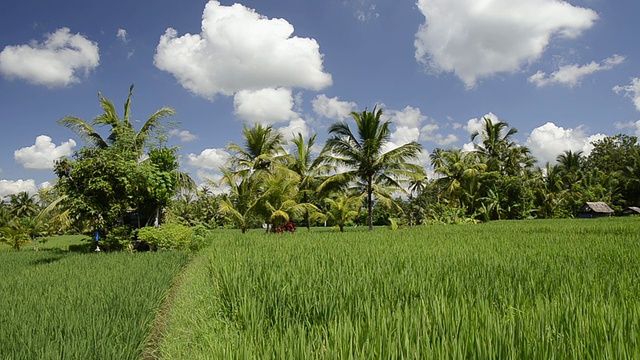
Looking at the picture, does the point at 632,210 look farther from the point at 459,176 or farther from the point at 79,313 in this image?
the point at 79,313

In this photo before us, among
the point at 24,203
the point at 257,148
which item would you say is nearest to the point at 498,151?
the point at 257,148

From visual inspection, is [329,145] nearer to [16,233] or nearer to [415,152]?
[415,152]

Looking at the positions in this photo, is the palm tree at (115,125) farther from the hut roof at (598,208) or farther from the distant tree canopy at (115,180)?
the hut roof at (598,208)

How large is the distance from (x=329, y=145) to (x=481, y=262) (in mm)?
12222

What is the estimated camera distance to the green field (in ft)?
4.79

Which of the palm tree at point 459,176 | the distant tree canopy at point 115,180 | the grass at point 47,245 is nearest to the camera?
the distant tree canopy at point 115,180

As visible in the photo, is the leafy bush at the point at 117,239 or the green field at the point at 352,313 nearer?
the green field at the point at 352,313

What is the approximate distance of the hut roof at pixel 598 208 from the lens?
25156 millimetres

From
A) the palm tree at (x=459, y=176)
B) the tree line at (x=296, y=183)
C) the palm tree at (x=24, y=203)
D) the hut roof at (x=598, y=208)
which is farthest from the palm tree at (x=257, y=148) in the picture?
the palm tree at (x=24, y=203)

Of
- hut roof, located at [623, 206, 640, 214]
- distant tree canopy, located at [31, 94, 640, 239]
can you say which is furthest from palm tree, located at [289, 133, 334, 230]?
hut roof, located at [623, 206, 640, 214]

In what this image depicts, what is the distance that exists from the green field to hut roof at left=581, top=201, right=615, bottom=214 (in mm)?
25884

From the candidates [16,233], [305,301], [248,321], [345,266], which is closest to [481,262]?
[345,266]

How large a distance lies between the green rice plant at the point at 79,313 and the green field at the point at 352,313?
1cm

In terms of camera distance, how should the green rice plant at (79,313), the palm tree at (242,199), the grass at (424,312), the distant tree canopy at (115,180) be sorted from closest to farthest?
the grass at (424,312), the green rice plant at (79,313), the distant tree canopy at (115,180), the palm tree at (242,199)
